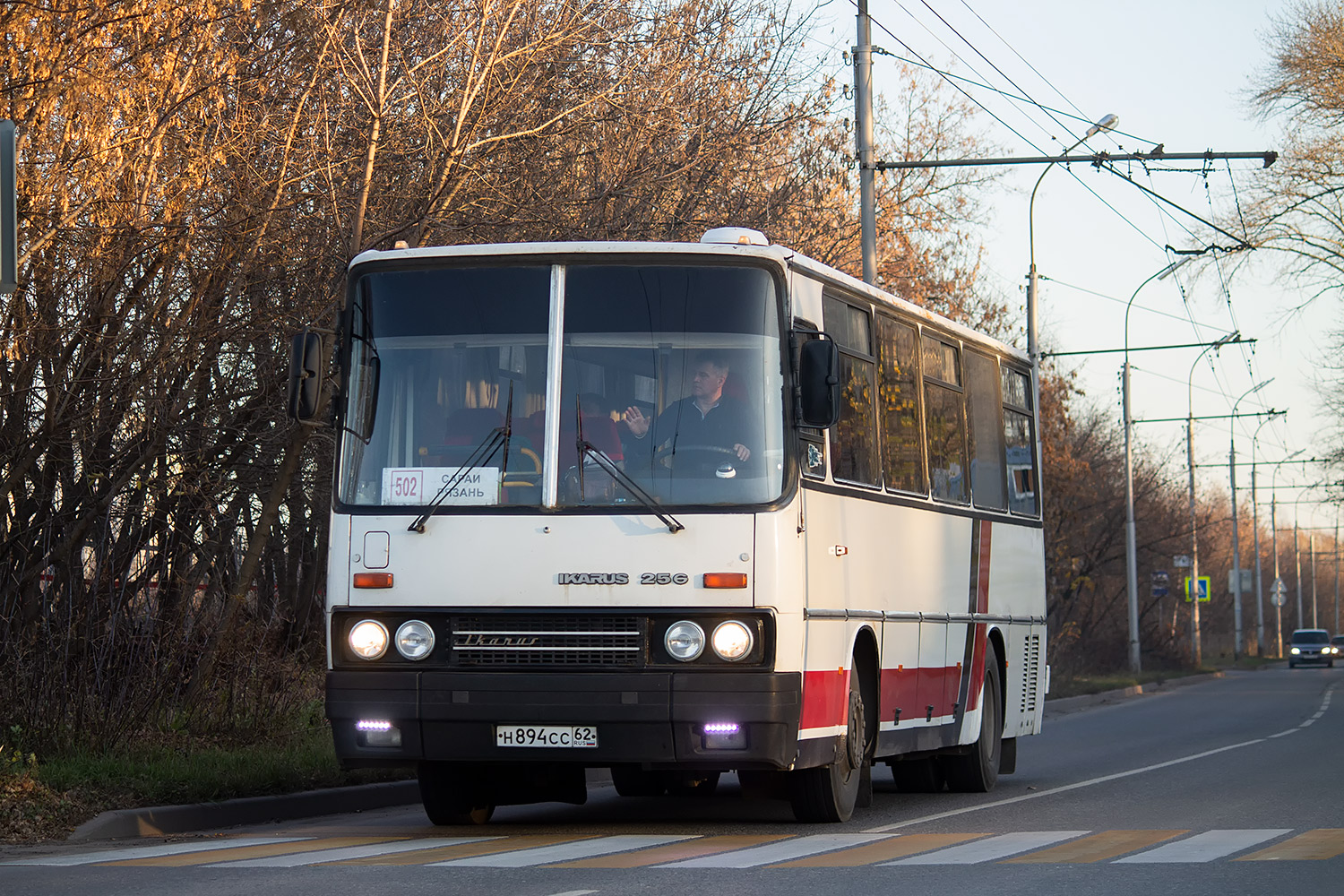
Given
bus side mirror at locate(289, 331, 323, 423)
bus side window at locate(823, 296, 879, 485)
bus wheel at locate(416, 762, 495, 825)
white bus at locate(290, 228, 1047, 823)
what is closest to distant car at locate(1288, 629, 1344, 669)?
bus side window at locate(823, 296, 879, 485)

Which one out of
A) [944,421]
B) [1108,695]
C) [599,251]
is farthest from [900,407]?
[1108,695]

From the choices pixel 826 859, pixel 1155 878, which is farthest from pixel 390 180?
pixel 1155 878

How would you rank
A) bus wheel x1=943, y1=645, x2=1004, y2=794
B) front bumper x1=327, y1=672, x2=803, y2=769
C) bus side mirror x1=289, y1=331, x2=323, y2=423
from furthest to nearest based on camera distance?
bus wheel x1=943, y1=645, x2=1004, y2=794
bus side mirror x1=289, y1=331, x2=323, y2=423
front bumper x1=327, y1=672, x2=803, y2=769

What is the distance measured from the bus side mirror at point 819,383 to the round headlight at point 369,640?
2661mm

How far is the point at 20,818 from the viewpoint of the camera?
11.1m

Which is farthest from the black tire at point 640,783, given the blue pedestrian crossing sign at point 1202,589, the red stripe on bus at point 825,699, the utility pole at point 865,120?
the blue pedestrian crossing sign at point 1202,589

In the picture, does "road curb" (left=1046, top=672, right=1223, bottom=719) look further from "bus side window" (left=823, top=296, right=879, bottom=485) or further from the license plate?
the license plate

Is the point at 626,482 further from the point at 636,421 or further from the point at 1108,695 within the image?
the point at 1108,695

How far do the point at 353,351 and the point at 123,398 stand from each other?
4.52 metres

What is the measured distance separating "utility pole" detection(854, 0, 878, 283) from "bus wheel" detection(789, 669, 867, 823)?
11.0 meters

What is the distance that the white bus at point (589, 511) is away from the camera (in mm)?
10648

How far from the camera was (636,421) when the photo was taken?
10.9 m

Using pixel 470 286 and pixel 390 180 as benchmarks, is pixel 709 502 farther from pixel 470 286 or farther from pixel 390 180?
pixel 390 180

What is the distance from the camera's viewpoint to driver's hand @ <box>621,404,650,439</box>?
1089cm
